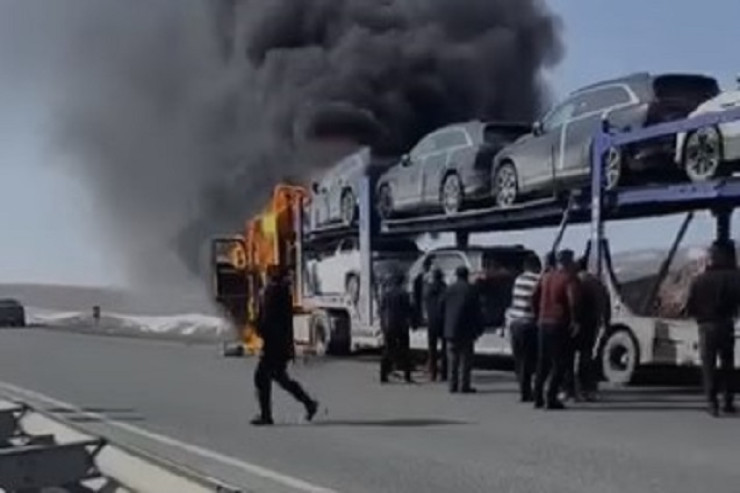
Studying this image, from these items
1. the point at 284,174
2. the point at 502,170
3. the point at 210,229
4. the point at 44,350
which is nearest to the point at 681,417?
the point at 502,170

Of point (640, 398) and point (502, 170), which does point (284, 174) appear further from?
point (640, 398)

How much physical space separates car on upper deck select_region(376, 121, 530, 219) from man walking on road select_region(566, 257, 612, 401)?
4.40 m

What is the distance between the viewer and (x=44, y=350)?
3055cm

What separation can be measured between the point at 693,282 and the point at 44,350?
774 inches

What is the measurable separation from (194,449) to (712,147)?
6.67m

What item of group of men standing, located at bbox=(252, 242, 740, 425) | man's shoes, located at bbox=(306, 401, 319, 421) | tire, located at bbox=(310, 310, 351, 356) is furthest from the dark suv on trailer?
tire, located at bbox=(310, 310, 351, 356)

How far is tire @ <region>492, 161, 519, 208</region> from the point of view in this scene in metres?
19.2

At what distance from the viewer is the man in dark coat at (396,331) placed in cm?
1877

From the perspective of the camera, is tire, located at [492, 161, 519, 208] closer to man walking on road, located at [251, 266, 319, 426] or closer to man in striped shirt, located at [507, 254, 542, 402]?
man in striped shirt, located at [507, 254, 542, 402]

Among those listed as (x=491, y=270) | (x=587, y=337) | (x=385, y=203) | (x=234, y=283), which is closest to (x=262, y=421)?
(x=587, y=337)

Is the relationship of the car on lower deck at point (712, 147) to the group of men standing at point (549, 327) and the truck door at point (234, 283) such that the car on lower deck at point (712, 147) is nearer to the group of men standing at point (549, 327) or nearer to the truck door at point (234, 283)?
the group of men standing at point (549, 327)

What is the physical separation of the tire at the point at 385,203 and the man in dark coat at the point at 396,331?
3484mm

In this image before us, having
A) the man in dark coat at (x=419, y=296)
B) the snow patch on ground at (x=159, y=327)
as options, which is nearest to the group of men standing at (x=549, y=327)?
the man in dark coat at (x=419, y=296)

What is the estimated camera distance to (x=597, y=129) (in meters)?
17.3
